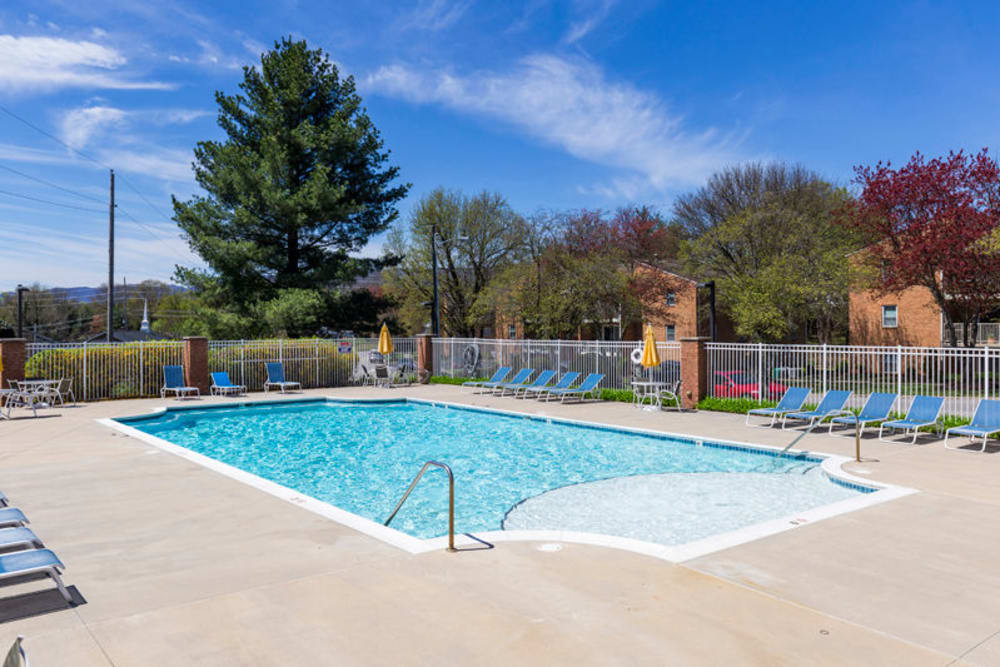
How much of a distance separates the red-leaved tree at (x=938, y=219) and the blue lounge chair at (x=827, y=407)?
351 inches

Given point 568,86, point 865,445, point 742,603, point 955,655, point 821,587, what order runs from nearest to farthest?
point 955,655, point 742,603, point 821,587, point 865,445, point 568,86

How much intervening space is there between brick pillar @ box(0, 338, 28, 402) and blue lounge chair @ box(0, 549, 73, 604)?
643 inches

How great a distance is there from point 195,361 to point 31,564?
705 inches

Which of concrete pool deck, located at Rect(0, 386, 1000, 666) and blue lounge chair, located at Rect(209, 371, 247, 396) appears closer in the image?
concrete pool deck, located at Rect(0, 386, 1000, 666)

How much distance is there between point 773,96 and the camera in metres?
27.5

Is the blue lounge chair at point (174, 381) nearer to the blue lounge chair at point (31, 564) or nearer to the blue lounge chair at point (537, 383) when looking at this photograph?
the blue lounge chair at point (537, 383)

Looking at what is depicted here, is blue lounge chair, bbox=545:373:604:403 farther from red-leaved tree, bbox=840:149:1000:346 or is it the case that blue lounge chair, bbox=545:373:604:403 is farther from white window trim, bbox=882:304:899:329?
white window trim, bbox=882:304:899:329

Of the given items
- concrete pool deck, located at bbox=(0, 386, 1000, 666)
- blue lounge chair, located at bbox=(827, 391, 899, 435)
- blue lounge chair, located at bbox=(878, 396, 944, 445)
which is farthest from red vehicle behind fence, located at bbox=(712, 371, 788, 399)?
concrete pool deck, located at bbox=(0, 386, 1000, 666)

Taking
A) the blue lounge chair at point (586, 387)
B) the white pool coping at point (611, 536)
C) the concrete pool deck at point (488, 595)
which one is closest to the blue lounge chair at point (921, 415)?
the white pool coping at point (611, 536)

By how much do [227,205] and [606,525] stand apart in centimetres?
2676

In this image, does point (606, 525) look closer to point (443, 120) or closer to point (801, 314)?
point (801, 314)

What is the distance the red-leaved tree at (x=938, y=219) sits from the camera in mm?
19297

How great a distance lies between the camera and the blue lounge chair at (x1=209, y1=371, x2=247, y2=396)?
20.8m

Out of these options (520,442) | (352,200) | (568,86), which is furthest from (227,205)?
(520,442)
